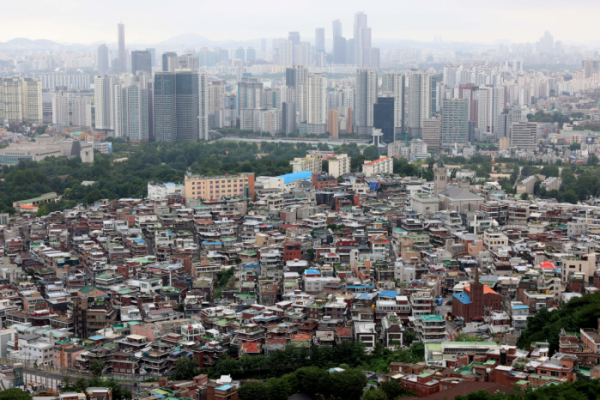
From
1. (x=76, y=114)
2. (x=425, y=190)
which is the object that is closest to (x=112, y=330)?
(x=425, y=190)

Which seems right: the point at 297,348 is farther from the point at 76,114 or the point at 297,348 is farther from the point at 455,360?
the point at 76,114

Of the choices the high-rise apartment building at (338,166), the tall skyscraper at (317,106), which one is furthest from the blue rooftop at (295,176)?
the tall skyscraper at (317,106)

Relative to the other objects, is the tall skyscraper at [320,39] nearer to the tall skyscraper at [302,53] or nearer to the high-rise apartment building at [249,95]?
the tall skyscraper at [302,53]

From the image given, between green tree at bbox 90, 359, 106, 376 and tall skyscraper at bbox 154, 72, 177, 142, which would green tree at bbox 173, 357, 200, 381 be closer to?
green tree at bbox 90, 359, 106, 376

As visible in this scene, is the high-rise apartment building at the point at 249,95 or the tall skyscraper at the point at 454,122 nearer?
the tall skyscraper at the point at 454,122

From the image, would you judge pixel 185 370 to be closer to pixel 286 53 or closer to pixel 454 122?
pixel 454 122

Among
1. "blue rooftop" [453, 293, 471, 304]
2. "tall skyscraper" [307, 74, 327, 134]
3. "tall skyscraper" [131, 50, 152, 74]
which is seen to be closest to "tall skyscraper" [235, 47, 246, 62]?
"tall skyscraper" [131, 50, 152, 74]

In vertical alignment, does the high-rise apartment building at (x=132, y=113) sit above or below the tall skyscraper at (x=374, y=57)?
below

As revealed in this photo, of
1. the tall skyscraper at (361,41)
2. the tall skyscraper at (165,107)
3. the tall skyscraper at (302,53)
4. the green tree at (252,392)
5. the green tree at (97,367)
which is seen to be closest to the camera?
the green tree at (252,392)
